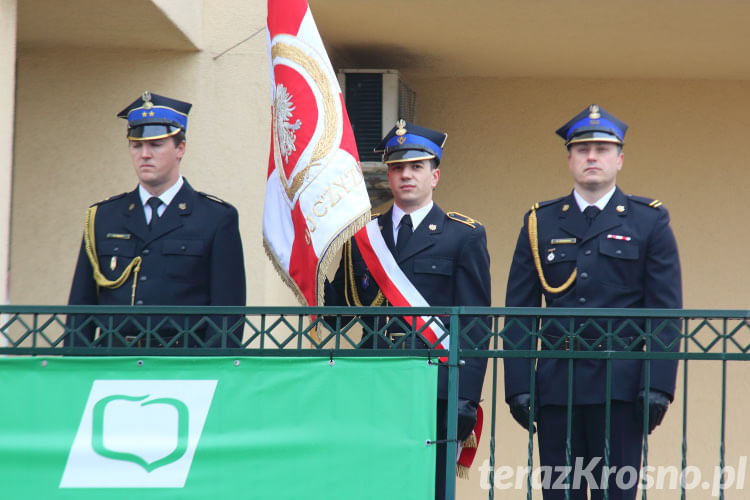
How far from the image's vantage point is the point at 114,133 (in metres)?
6.43

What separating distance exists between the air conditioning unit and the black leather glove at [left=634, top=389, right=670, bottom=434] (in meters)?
2.82

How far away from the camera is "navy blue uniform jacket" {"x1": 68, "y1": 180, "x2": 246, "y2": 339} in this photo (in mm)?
4867

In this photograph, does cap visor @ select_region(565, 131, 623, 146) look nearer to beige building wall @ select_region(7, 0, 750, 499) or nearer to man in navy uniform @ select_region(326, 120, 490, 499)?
man in navy uniform @ select_region(326, 120, 490, 499)

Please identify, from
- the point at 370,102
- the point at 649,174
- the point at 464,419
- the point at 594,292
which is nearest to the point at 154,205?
the point at 464,419

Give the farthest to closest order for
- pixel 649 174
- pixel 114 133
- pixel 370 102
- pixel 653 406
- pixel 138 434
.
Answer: pixel 649 174, pixel 370 102, pixel 114 133, pixel 653 406, pixel 138 434

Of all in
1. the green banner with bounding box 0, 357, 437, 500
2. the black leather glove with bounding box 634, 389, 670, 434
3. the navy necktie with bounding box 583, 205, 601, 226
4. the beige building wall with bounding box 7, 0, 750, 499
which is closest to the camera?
the green banner with bounding box 0, 357, 437, 500

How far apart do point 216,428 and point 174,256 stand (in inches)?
41.8

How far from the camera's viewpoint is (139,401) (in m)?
4.02

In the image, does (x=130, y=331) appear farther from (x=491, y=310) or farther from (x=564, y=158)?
(x=564, y=158)

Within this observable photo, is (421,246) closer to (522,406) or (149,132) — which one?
(522,406)

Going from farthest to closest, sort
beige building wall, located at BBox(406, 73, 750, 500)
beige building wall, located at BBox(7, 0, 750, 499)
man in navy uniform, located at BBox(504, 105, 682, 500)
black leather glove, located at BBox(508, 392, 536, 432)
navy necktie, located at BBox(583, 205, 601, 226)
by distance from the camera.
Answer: beige building wall, located at BBox(406, 73, 750, 500), beige building wall, located at BBox(7, 0, 750, 499), navy necktie, located at BBox(583, 205, 601, 226), black leather glove, located at BBox(508, 392, 536, 432), man in navy uniform, located at BBox(504, 105, 682, 500)

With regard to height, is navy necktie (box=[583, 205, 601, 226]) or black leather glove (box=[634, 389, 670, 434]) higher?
navy necktie (box=[583, 205, 601, 226])

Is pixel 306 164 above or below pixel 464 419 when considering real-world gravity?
above

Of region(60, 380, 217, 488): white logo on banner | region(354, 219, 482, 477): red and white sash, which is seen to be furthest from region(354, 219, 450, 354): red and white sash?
region(60, 380, 217, 488): white logo on banner
